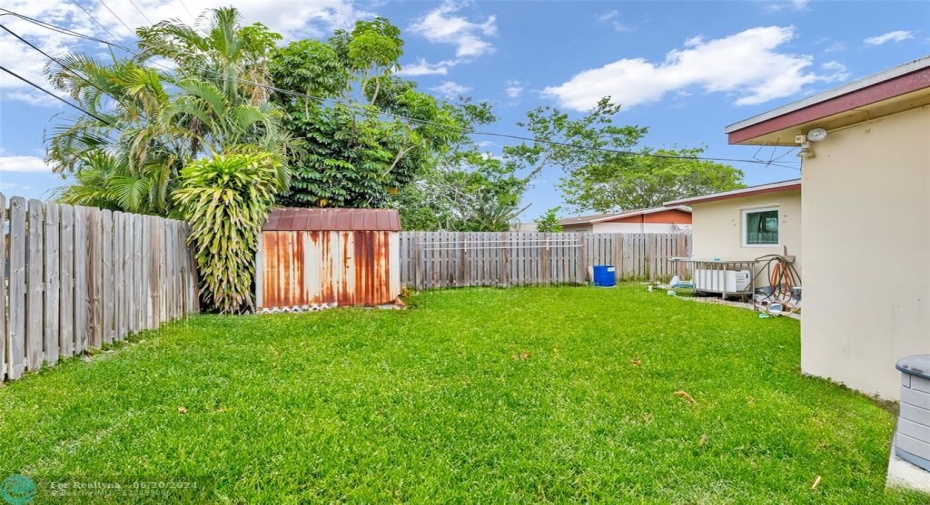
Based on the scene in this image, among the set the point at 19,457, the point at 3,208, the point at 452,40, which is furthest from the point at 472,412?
the point at 452,40

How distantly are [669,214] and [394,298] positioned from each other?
14050 millimetres

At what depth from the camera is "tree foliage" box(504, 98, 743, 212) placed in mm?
18938

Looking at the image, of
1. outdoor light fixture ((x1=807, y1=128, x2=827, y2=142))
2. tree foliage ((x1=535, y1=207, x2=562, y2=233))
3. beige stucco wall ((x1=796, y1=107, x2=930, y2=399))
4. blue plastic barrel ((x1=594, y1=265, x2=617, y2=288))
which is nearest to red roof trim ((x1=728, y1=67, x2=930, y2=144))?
outdoor light fixture ((x1=807, y1=128, x2=827, y2=142))

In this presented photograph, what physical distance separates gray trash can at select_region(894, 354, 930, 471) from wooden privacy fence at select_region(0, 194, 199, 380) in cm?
599

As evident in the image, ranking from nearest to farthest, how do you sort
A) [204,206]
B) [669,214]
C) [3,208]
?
1. [3,208]
2. [204,206]
3. [669,214]

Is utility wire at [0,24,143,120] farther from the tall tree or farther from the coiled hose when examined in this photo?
the coiled hose

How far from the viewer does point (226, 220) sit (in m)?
6.29

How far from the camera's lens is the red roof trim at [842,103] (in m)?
2.86

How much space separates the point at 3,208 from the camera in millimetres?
3256

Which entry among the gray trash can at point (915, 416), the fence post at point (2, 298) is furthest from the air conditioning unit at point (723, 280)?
the fence post at point (2, 298)

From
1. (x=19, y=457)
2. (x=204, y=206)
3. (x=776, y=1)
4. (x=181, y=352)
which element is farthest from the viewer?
(x=776, y=1)

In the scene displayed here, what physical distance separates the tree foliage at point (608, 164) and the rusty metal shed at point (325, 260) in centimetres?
1204

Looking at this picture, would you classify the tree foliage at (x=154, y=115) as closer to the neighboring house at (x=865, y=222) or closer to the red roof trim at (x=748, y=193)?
the neighboring house at (x=865, y=222)

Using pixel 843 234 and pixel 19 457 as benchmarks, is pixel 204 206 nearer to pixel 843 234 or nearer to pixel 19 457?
pixel 19 457
